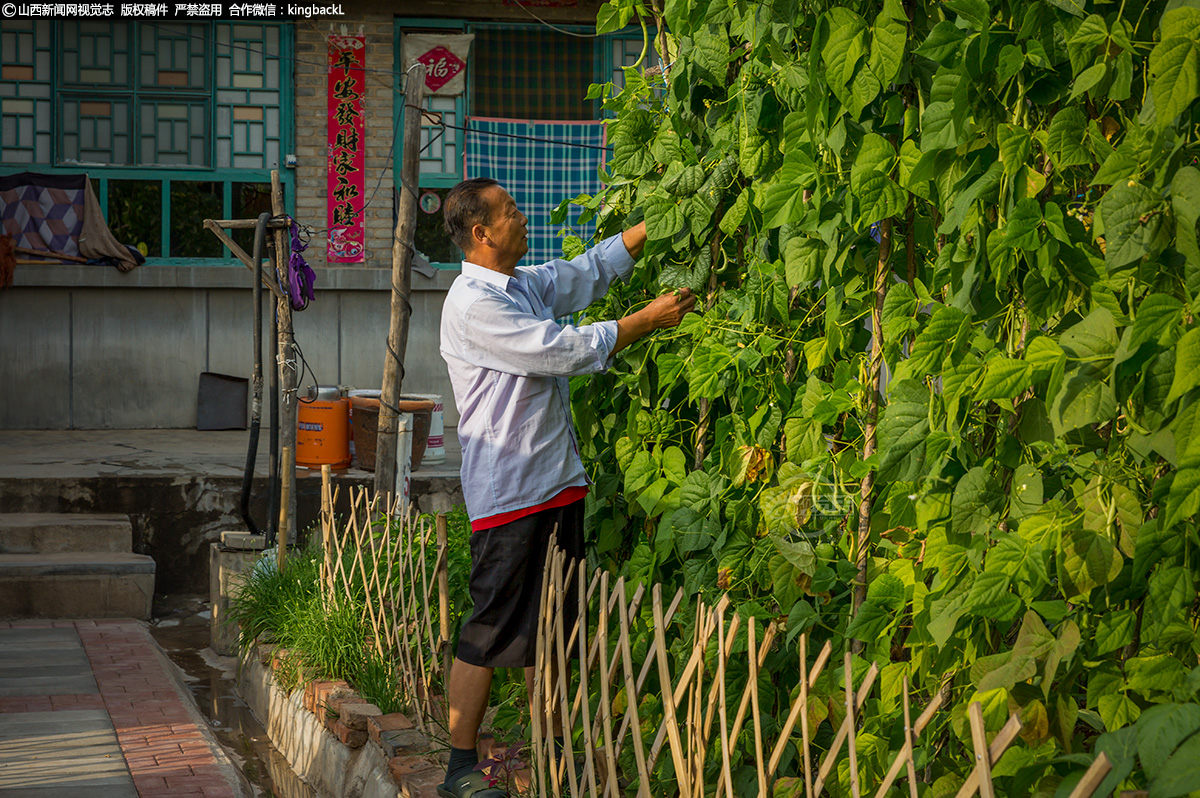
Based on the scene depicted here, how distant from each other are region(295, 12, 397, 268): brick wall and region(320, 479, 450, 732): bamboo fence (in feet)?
18.7

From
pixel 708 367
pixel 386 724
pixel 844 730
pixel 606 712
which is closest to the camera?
pixel 844 730

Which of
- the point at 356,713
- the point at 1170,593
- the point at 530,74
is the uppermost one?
the point at 530,74

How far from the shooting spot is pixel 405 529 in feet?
14.2

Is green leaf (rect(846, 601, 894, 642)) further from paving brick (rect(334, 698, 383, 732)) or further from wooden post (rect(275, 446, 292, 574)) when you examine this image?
wooden post (rect(275, 446, 292, 574))

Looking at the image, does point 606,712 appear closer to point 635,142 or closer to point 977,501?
point 977,501

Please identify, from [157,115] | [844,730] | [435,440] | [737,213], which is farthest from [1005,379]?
[157,115]

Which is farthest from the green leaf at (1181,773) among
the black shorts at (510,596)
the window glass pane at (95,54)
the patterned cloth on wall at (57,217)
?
the window glass pane at (95,54)

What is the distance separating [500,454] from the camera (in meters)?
3.25

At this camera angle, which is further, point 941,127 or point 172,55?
point 172,55

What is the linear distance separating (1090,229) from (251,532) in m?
5.62

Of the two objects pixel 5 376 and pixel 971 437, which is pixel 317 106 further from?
pixel 971 437

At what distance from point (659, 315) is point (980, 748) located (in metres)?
1.64

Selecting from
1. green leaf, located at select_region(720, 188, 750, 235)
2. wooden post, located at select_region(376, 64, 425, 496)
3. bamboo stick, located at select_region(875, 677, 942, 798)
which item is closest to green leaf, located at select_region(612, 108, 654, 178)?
green leaf, located at select_region(720, 188, 750, 235)

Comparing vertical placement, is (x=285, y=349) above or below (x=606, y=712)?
above
